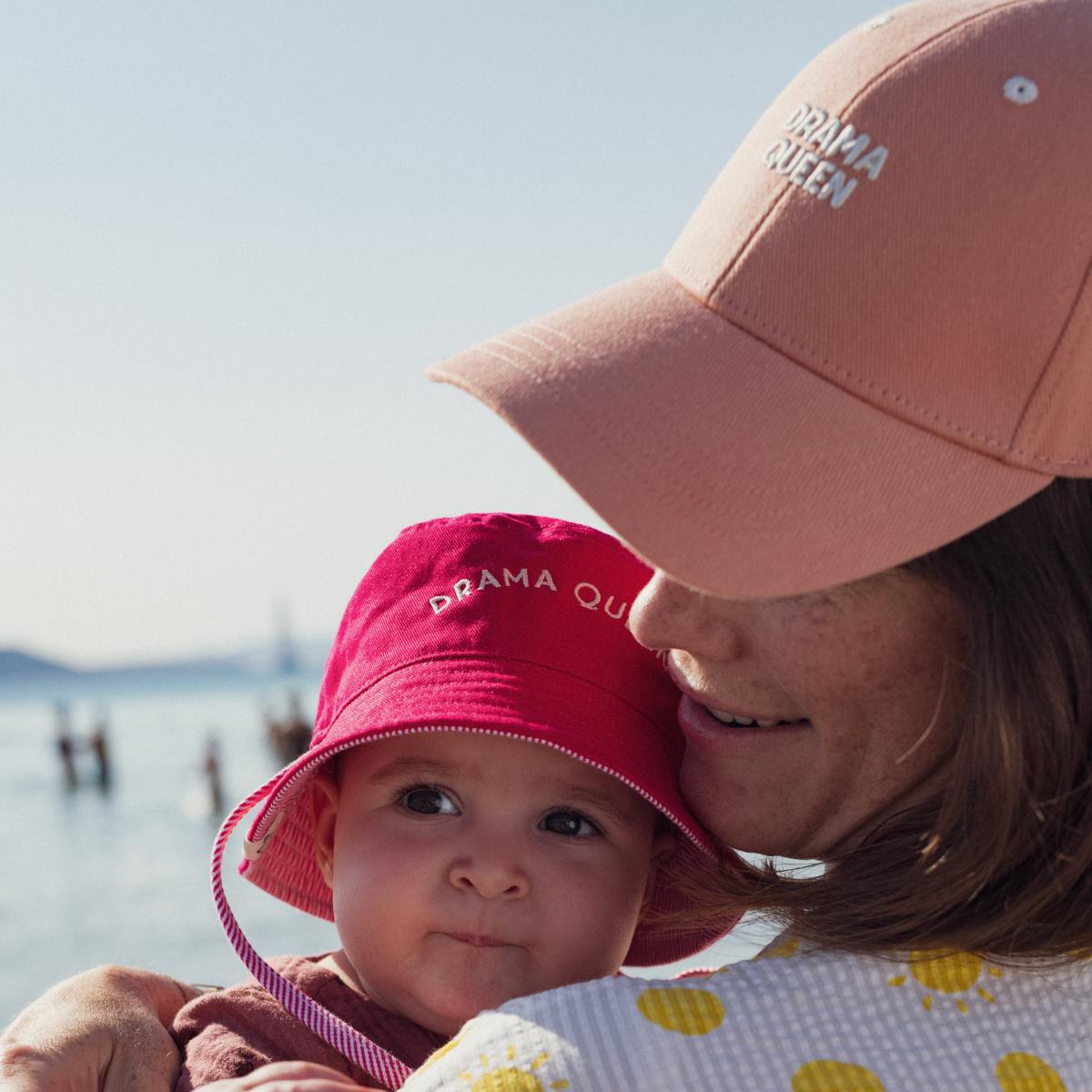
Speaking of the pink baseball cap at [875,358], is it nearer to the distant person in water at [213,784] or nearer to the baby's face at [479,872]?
the baby's face at [479,872]

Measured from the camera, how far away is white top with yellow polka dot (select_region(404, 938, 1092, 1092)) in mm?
1343

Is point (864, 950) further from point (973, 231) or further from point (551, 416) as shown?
point (973, 231)

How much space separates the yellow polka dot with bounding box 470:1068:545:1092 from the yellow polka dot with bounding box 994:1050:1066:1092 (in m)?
0.45

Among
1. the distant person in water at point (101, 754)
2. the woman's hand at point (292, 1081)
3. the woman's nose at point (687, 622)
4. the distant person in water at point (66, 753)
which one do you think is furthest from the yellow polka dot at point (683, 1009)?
the distant person in water at point (66, 753)

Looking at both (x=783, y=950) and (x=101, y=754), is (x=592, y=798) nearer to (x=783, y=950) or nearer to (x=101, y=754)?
(x=783, y=950)

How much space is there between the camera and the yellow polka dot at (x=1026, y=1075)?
1409 mm

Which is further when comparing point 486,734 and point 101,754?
point 101,754

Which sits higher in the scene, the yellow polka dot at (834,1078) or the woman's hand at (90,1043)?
the yellow polka dot at (834,1078)

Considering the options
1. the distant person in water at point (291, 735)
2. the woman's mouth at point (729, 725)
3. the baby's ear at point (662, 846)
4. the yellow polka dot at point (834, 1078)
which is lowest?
the distant person in water at point (291, 735)

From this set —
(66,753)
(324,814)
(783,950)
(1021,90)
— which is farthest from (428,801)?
(66,753)

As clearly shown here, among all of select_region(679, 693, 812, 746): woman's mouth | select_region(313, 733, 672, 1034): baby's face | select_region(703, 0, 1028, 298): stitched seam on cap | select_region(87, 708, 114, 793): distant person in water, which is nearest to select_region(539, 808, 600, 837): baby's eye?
select_region(313, 733, 672, 1034): baby's face

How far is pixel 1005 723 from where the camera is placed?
146 cm

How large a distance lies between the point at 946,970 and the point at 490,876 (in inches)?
29.0

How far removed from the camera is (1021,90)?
5.00 feet
